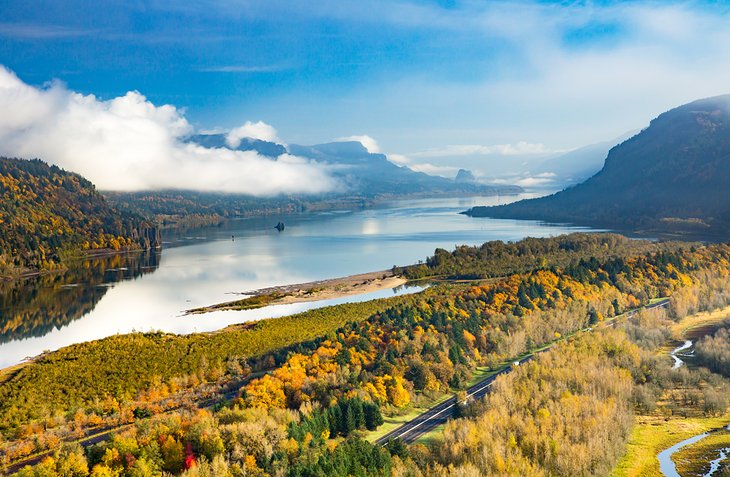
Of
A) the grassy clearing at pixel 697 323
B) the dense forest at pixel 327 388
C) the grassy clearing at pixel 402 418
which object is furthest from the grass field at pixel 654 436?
the grassy clearing at pixel 697 323

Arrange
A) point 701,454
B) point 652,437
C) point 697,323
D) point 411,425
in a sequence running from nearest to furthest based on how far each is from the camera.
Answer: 1. point 701,454
2. point 652,437
3. point 411,425
4. point 697,323

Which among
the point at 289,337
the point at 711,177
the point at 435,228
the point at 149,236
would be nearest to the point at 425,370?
the point at 289,337

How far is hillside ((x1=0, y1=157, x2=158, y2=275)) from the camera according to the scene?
116 m

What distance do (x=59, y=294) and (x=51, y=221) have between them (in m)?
59.9

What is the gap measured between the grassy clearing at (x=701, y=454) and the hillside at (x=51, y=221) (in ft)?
343

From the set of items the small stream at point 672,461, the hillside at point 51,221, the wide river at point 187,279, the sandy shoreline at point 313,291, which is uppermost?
the hillside at point 51,221

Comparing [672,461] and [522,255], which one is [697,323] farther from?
[522,255]

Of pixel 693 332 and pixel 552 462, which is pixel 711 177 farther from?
pixel 552 462

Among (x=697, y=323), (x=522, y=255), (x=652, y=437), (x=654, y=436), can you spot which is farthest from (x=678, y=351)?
(x=522, y=255)

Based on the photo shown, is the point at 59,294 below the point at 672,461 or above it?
above

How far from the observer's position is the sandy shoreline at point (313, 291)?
79.2m

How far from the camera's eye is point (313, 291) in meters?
86.8

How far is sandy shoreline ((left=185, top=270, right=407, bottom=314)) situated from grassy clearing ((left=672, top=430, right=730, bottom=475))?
5368cm

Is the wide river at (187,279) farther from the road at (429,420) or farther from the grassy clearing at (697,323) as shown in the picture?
the grassy clearing at (697,323)
